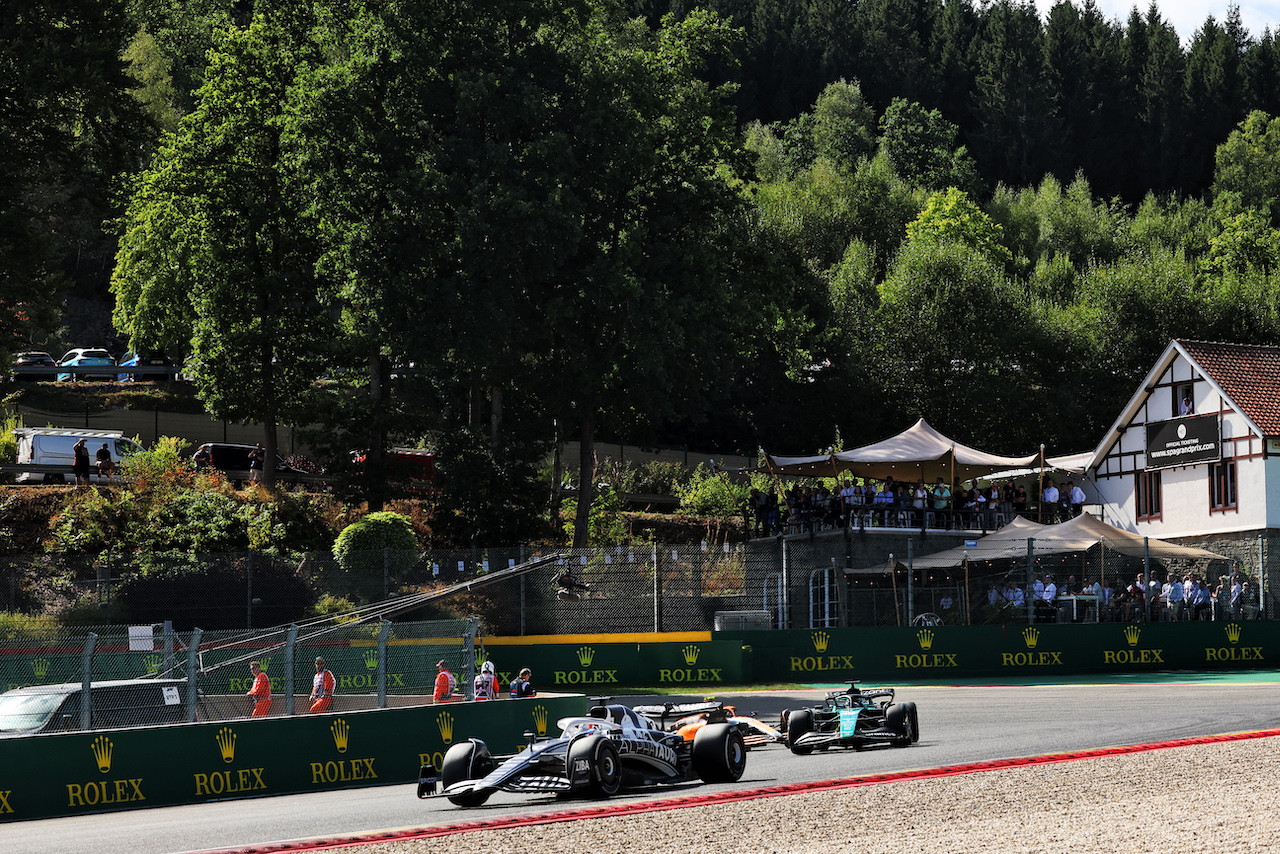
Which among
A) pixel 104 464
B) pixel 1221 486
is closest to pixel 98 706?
pixel 104 464

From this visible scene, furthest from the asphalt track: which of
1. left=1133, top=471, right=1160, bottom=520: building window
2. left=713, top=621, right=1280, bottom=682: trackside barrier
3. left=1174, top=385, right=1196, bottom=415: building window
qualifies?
left=1174, top=385, right=1196, bottom=415: building window

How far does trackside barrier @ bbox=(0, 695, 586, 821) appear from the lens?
53.5ft

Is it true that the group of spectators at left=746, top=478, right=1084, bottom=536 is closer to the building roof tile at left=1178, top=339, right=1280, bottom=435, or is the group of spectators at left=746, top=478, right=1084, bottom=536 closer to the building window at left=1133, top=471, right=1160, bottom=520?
the building window at left=1133, top=471, right=1160, bottom=520

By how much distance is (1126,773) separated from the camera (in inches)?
632

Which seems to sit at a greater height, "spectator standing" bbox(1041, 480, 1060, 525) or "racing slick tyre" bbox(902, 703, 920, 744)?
"spectator standing" bbox(1041, 480, 1060, 525)

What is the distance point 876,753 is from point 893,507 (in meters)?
22.6

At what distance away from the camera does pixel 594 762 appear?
15352 mm

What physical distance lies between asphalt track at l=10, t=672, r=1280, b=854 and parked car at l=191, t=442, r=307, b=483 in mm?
26794

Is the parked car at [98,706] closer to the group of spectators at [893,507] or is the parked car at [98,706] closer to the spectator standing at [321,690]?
the spectator standing at [321,690]

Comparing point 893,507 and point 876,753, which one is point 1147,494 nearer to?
point 893,507

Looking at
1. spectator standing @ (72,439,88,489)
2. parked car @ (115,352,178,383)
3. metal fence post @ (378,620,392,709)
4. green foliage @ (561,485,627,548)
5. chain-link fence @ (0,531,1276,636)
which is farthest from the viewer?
parked car @ (115,352,178,383)

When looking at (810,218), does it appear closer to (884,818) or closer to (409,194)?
(409,194)

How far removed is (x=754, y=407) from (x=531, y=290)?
26.9m

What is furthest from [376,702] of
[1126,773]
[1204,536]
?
[1204,536]
